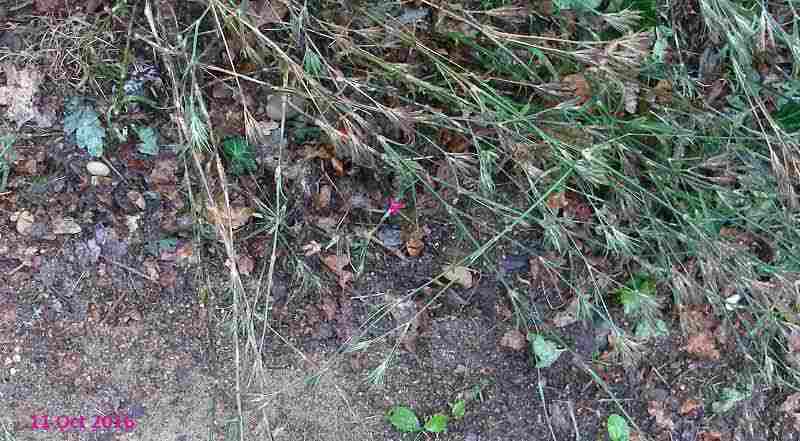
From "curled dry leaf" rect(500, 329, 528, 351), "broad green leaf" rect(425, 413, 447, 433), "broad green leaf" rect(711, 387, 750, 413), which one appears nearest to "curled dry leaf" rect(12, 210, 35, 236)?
"broad green leaf" rect(425, 413, 447, 433)

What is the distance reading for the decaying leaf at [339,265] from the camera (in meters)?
2.07

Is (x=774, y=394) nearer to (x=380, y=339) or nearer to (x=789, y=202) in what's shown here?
(x=789, y=202)

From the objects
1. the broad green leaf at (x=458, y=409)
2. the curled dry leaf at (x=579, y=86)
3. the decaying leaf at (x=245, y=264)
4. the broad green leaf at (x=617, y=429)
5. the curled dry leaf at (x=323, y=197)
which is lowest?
the broad green leaf at (x=617, y=429)

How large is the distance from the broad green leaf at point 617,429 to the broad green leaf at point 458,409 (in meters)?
0.46

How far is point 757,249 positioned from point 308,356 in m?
1.48

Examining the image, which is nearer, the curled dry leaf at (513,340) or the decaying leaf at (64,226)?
the decaying leaf at (64,226)

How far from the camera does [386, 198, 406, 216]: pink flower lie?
81.8 inches

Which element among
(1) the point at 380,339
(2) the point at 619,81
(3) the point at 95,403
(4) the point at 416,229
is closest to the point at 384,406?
(1) the point at 380,339

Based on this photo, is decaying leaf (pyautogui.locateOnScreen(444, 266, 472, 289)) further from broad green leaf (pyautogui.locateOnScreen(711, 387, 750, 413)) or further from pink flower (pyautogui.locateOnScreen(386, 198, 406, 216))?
broad green leaf (pyautogui.locateOnScreen(711, 387, 750, 413))

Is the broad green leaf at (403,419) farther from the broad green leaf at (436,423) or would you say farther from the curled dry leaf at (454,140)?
the curled dry leaf at (454,140)

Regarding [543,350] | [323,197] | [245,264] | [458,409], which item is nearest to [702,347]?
[543,350]

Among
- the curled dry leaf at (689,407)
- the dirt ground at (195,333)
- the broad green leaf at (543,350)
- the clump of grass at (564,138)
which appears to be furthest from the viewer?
the curled dry leaf at (689,407)

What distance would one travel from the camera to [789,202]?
6.84 ft

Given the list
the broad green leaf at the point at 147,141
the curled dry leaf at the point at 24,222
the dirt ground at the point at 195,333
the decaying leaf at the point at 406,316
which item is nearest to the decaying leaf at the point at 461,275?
the dirt ground at the point at 195,333
